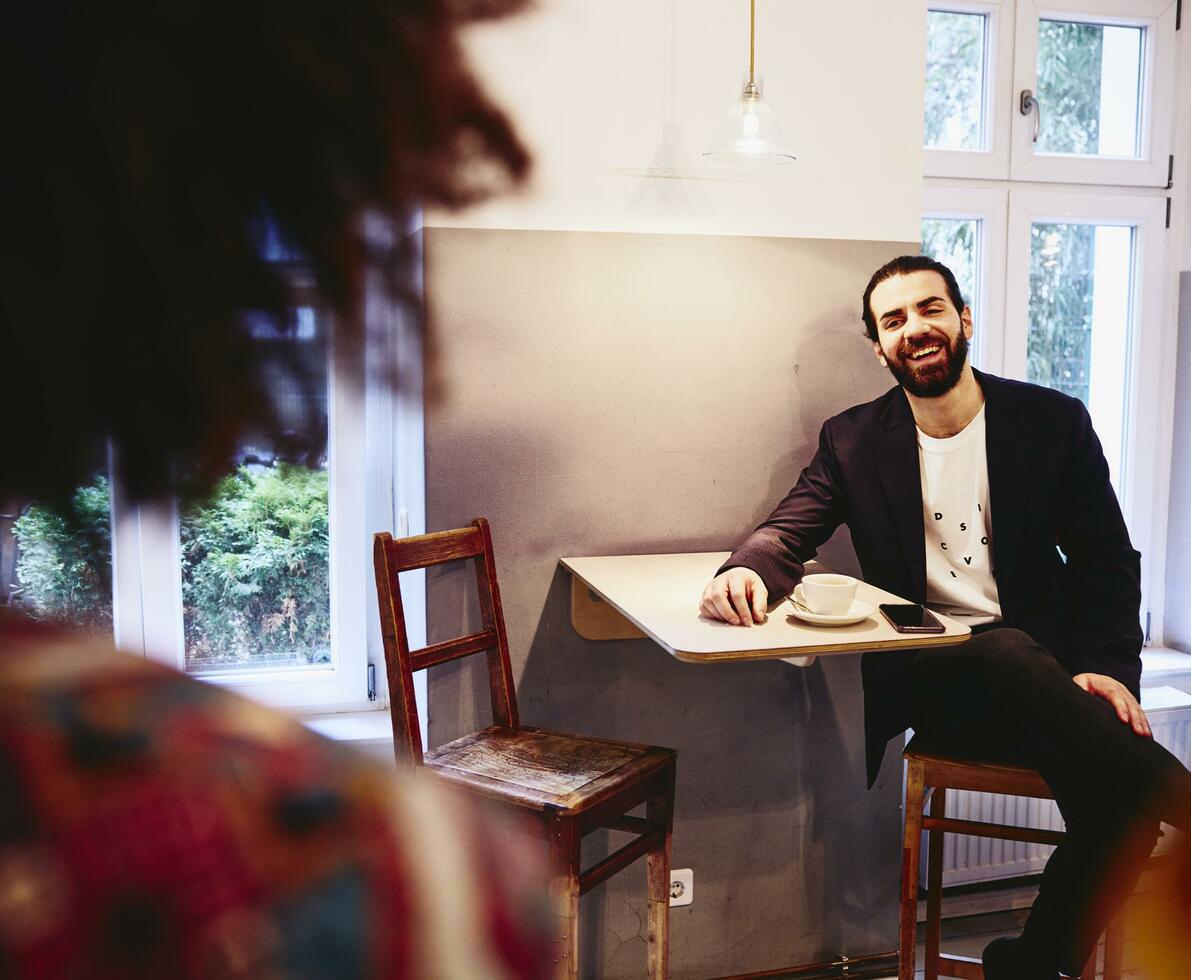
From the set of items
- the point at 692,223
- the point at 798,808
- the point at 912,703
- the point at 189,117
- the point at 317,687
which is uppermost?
the point at 692,223

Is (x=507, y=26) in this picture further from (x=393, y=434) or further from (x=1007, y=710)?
(x=1007, y=710)

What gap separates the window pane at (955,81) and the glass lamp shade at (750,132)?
889mm

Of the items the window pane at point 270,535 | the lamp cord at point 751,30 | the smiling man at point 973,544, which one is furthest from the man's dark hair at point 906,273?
the window pane at point 270,535

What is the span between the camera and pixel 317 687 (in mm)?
335

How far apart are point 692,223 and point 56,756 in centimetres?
218

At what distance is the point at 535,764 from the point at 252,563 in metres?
1.65

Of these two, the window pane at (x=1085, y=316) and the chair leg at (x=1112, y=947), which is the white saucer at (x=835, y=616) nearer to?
the chair leg at (x=1112, y=947)

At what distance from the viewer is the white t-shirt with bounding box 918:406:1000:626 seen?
2.13m

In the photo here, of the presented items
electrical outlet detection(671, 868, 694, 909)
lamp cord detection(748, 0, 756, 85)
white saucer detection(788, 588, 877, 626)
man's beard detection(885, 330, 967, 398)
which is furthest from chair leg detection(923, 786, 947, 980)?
lamp cord detection(748, 0, 756, 85)

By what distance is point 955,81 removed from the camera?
8.95ft

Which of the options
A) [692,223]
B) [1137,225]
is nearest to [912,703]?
[692,223]

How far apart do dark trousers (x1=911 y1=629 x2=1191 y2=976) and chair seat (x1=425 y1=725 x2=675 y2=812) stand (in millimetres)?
608

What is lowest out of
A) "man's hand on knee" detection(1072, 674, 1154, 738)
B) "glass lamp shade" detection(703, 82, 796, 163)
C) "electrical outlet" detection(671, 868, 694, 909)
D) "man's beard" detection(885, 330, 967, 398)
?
"electrical outlet" detection(671, 868, 694, 909)

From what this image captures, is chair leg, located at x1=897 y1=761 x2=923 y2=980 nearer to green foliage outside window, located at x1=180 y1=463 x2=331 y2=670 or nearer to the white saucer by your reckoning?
the white saucer
